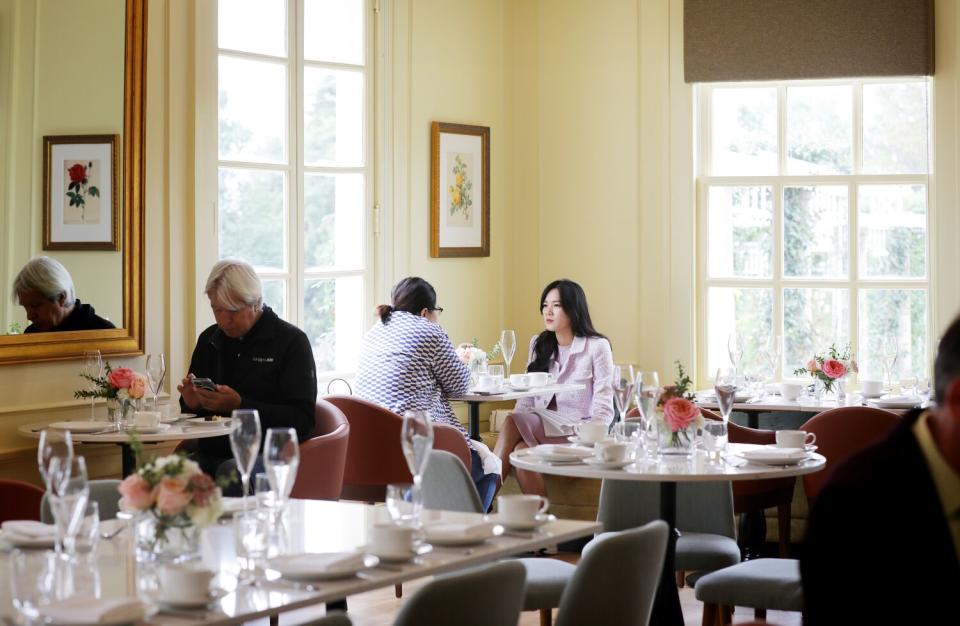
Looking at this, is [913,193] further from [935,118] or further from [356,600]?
[356,600]

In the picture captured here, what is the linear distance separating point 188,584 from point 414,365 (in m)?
3.88

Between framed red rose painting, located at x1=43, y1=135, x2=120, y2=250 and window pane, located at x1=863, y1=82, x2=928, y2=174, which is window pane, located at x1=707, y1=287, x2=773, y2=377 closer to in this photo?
window pane, located at x1=863, y1=82, x2=928, y2=174

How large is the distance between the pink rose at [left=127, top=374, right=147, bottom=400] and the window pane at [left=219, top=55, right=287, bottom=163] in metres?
1.75

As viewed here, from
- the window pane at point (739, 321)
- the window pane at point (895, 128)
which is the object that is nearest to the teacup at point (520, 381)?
the window pane at point (739, 321)

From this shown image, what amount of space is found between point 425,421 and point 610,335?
5.26 metres

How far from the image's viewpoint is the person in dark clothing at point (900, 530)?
1.81 metres

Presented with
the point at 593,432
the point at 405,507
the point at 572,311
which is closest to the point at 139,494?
the point at 405,507

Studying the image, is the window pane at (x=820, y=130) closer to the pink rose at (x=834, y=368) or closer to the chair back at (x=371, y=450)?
the pink rose at (x=834, y=368)

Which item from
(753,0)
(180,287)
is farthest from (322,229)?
(753,0)

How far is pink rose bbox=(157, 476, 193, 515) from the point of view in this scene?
8.38 ft

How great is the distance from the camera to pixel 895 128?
7609 mm

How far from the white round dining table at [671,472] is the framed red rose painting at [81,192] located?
7.94 feet

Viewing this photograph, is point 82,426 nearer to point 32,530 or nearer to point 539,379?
point 32,530

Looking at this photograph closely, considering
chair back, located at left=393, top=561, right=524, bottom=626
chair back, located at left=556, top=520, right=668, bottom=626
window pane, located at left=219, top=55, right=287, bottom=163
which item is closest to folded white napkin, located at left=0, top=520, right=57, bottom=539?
chair back, located at left=393, top=561, right=524, bottom=626
